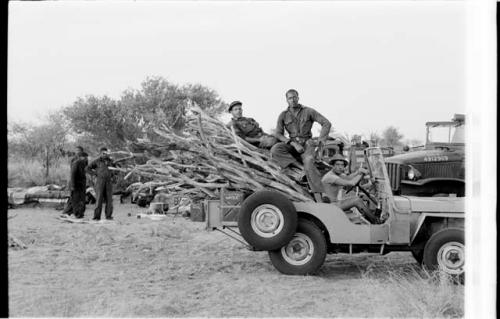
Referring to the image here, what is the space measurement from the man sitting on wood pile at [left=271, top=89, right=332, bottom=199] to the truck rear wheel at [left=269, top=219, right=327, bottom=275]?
2.84 ft

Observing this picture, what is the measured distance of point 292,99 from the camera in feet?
25.1

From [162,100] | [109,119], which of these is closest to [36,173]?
[109,119]

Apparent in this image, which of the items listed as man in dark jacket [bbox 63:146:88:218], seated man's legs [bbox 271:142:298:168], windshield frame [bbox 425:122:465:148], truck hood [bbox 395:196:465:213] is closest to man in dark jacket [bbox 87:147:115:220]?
man in dark jacket [bbox 63:146:88:218]

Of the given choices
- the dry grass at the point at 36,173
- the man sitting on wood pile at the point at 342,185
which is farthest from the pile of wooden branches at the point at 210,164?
the dry grass at the point at 36,173

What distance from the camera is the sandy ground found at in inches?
214

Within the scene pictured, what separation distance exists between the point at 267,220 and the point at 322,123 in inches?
61.4

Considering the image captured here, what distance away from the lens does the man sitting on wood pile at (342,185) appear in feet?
23.0

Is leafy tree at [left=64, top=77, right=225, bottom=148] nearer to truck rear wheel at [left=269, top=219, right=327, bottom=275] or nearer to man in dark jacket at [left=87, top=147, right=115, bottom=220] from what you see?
man in dark jacket at [left=87, top=147, right=115, bottom=220]

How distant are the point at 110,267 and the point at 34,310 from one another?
240cm

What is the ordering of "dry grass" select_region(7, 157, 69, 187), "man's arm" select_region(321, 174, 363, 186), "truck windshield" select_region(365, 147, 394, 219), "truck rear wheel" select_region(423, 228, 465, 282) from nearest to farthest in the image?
"truck rear wheel" select_region(423, 228, 465, 282) → "man's arm" select_region(321, 174, 363, 186) → "truck windshield" select_region(365, 147, 394, 219) → "dry grass" select_region(7, 157, 69, 187)

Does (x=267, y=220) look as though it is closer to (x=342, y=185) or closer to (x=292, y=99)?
(x=342, y=185)

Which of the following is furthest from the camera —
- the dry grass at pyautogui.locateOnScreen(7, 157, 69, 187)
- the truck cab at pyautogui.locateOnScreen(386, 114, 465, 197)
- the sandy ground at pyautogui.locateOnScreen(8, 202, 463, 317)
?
the dry grass at pyautogui.locateOnScreen(7, 157, 69, 187)

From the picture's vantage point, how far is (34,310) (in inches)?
209

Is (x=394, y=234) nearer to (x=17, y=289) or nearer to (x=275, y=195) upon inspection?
(x=275, y=195)
